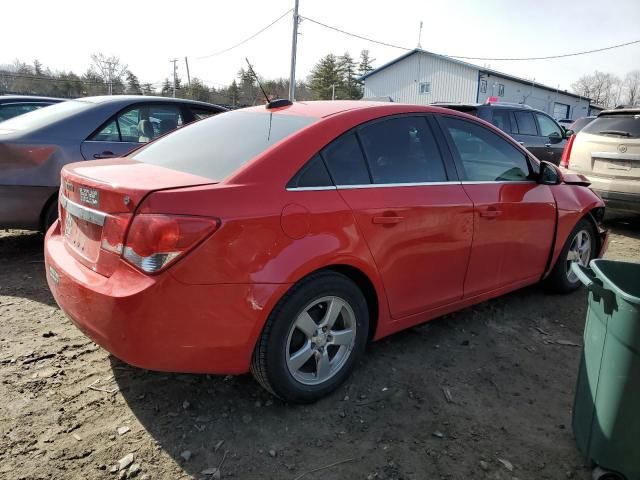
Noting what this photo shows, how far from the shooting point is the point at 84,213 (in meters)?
2.46

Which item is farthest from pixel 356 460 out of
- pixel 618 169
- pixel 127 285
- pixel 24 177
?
pixel 618 169

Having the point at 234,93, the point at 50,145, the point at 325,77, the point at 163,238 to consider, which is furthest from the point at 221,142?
the point at 325,77

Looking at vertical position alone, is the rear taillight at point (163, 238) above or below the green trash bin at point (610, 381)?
above

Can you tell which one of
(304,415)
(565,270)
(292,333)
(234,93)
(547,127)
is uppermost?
(234,93)

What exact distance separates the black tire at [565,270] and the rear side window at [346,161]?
2329mm

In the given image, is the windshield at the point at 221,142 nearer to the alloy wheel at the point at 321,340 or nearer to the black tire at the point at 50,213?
the alloy wheel at the point at 321,340

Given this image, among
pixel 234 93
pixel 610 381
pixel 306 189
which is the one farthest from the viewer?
pixel 234 93

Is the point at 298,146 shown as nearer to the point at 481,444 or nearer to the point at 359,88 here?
the point at 481,444

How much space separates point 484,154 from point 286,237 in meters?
1.90

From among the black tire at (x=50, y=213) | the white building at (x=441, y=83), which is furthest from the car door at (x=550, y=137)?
the white building at (x=441, y=83)

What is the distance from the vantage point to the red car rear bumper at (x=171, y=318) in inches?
82.7

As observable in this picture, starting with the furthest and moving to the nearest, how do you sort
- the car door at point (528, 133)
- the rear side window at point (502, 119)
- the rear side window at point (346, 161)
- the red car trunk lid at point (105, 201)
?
the car door at point (528, 133)
the rear side window at point (502, 119)
the rear side window at point (346, 161)
the red car trunk lid at point (105, 201)

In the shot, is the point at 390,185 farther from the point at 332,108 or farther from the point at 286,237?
the point at 286,237

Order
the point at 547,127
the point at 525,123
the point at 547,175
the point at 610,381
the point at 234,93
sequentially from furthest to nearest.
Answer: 1. the point at 234,93
2. the point at 547,127
3. the point at 525,123
4. the point at 547,175
5. the point at 610,381
